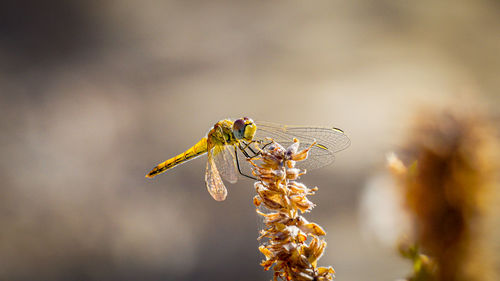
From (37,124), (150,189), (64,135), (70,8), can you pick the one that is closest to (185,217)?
(150,189)

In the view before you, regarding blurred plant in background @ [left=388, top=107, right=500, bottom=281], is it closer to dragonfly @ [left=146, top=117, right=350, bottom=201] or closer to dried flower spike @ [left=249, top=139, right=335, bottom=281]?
dried flower spike @ [left=249, top=139, right=335, bottom=281]

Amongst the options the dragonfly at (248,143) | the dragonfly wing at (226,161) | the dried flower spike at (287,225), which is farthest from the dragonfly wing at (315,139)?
the dried flower spike at (287,225)

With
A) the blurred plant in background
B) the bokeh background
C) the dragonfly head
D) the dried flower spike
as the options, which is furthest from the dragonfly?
the bokeh background

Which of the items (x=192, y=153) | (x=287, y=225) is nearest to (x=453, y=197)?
(x=287, y=225)

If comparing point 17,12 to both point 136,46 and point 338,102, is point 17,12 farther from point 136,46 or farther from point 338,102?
point 338,102

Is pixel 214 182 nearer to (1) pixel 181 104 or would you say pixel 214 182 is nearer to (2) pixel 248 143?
(2) pixel 248 143
